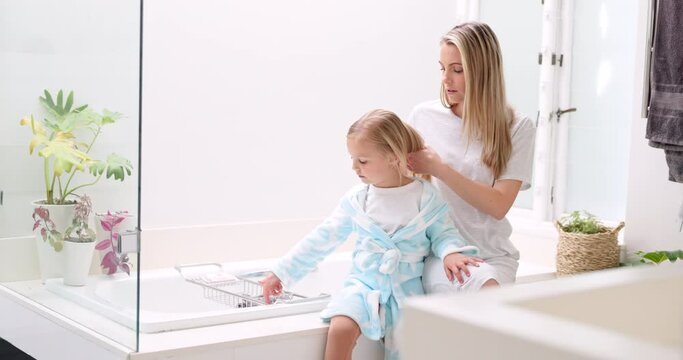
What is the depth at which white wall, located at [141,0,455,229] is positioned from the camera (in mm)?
3846

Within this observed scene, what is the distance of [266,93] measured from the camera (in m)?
4.12

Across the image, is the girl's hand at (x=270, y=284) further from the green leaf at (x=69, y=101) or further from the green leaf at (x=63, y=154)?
the green leaf at (x=69, y=101)

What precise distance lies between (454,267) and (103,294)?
97 cm

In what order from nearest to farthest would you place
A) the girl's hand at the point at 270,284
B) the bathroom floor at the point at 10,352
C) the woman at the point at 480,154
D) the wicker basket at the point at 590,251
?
the woman at the point at 480,154 → the girl's hand at the point at 270,284 → the bathroom floor at the point at 10,352 → the wicker basket at the point at 590,251

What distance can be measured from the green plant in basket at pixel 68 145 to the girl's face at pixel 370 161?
0.66 metres

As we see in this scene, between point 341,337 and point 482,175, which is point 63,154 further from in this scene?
point 482,175

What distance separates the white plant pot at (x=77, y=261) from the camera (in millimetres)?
2691

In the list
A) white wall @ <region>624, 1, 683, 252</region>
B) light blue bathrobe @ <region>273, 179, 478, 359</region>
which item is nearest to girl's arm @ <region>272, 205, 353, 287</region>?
light blue bathrobe @ <region>273, 179, 478, 359</region>

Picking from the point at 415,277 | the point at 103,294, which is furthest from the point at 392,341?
the point at 103,294

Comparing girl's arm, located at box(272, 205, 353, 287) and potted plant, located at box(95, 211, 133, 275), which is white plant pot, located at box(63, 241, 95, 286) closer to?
potted plant, located at box(95, 211, 133, 275)

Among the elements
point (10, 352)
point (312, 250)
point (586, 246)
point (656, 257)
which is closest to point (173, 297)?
point (10, 352)

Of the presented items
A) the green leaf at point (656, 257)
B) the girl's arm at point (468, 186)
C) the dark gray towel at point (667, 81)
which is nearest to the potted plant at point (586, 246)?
the green leaf at point (656, 257)

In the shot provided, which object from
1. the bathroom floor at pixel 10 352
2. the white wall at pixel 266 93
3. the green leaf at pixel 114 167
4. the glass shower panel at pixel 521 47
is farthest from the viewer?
the glass shower panel at pixel 521 47

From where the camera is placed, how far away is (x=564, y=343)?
2.29 ft
